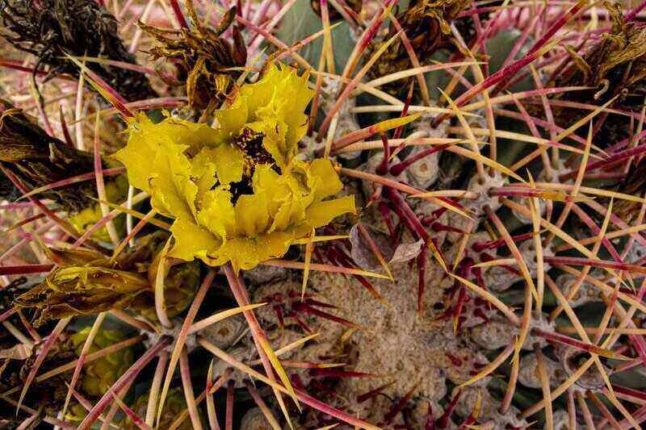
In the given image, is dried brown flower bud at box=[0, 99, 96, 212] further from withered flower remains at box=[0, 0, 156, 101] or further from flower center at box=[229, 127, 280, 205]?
flower center at box=[229, 127, 280, 205]

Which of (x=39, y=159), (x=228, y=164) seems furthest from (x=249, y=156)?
(x=39, y=159)

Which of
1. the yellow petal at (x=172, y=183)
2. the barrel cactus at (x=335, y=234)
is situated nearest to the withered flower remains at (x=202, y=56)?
the barrel cactus at (x=335, y=234)

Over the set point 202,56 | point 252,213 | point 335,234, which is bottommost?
point 335,234

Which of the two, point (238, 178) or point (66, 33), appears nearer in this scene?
point (238, 178)

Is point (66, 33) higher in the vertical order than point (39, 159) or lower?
higher

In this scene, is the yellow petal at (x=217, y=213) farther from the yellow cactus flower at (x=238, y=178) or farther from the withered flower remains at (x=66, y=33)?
the withered flower remains at (x=66, y=33)

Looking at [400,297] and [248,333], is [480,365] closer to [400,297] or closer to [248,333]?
[400,297]

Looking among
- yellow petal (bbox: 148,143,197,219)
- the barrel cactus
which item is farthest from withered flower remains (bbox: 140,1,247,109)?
yellow petal (bbox: 148,143,197,219)

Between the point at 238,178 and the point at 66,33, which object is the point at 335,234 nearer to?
the point at 238,178

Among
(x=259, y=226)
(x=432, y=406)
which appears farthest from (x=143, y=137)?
(x=432, y=406)
